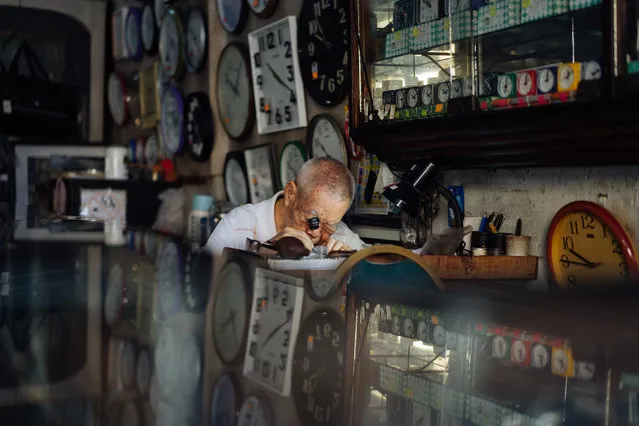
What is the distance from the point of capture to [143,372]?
79 centimetres

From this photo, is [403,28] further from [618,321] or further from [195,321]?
[195,321]

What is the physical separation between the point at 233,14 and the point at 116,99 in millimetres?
3624

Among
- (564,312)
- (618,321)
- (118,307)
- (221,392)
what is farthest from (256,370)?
(564,312)

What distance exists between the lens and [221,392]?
28.8 inches

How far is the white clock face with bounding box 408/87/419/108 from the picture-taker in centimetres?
318

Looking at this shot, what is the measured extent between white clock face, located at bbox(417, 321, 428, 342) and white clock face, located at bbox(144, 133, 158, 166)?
6650mm

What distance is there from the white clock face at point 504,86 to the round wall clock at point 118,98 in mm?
6234

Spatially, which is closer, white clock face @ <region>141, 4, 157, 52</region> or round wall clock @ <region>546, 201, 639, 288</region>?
round wall clock @ <region>546, 201, 639, 288</region>

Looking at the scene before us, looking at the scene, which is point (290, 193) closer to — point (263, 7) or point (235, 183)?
point (263, 7)

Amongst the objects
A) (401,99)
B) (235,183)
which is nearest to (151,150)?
(235,183)

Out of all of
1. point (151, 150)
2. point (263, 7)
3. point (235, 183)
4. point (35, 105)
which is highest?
point (263, 7)

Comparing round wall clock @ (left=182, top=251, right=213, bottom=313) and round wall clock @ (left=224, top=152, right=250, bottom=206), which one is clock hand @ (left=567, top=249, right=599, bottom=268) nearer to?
round wall clock @ (left=182, top=251, right=213, bottom=313)

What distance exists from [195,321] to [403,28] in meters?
2.34

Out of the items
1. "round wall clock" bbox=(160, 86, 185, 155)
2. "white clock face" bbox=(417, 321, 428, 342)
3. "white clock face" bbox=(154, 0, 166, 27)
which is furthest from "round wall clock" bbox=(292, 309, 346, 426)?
"white clock face" bbox=(154, 0, 166, 27)
